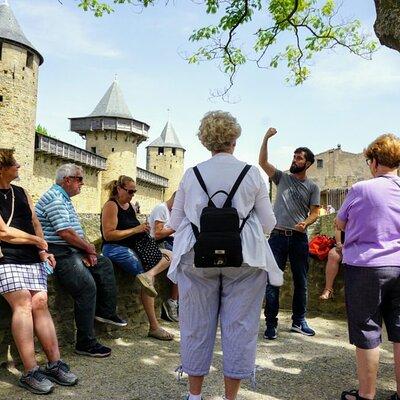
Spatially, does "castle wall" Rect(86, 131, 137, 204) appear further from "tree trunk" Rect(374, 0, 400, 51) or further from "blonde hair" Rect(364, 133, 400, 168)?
"blonde hair" Rect(364, 133, 400, 168)

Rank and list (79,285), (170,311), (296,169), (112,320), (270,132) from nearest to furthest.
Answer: (79,285) < (270,132) < (112,320) < (296,169) < (170,311)

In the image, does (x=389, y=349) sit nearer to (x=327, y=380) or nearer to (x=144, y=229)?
(x=327, y=380)

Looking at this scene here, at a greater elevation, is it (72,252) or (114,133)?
(114,133)

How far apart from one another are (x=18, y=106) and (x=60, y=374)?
27.5 m

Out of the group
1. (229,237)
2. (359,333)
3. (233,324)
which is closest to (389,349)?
(359,333)

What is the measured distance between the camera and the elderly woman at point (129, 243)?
14.2 feet

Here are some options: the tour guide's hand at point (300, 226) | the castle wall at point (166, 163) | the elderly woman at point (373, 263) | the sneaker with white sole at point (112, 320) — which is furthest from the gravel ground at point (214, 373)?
the castle wall at point (166, 163)

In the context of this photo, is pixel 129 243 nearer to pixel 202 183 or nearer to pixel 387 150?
pixel 202 183

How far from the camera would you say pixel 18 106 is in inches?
1102

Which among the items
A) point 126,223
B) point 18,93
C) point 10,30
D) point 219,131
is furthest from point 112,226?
point 10,30

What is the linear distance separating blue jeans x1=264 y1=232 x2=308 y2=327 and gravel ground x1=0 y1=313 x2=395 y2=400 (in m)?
0.30

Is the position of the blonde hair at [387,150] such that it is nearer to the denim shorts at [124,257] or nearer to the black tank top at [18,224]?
the black tank top at [18,224]

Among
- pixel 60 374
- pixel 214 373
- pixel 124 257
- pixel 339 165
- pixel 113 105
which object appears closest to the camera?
pixel 60 374

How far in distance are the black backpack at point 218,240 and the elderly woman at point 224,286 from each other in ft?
0.25
